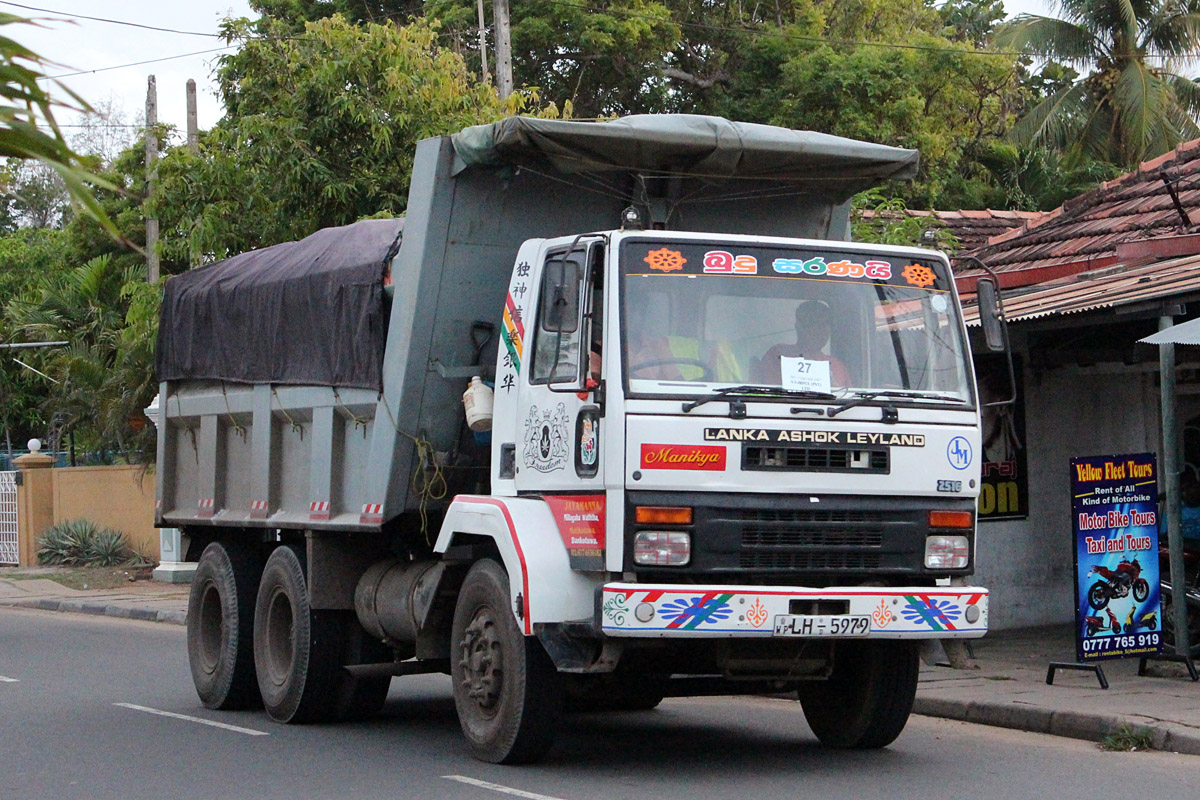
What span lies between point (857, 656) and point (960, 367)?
5.54 ft

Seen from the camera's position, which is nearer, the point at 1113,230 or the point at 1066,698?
the point at 1066,698

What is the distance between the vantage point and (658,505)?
7.09 meters

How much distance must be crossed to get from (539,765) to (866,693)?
6.05ft

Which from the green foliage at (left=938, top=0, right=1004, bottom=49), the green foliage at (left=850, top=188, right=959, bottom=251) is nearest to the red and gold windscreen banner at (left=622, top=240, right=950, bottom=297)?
the green foliage at (left=850, top=188, right=959, bottom=251)

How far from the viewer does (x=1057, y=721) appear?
9289 mm

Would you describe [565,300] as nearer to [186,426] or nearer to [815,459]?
[815,459]

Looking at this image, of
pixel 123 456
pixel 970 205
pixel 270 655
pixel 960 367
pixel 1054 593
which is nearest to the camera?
pixel 960 367

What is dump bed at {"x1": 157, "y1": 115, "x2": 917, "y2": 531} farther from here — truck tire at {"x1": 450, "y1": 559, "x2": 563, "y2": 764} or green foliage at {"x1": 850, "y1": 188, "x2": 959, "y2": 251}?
green foliage at {"x1": 850, "y1": 188, "x2": 959, "y2": 251}

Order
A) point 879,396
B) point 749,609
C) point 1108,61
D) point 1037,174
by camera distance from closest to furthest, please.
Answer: point 749,609 < point 879,396 < point 1108,61 < point 1037,174

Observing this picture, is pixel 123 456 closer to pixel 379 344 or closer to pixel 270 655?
pixel 270 655

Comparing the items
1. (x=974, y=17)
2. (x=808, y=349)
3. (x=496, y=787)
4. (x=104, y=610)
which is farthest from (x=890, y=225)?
(x=974, y=17)

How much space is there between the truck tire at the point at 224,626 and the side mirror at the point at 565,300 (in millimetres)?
4483

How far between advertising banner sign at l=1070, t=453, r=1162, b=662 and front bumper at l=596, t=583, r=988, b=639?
326 centimetres

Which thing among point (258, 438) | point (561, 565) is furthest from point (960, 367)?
point (258, 438)
